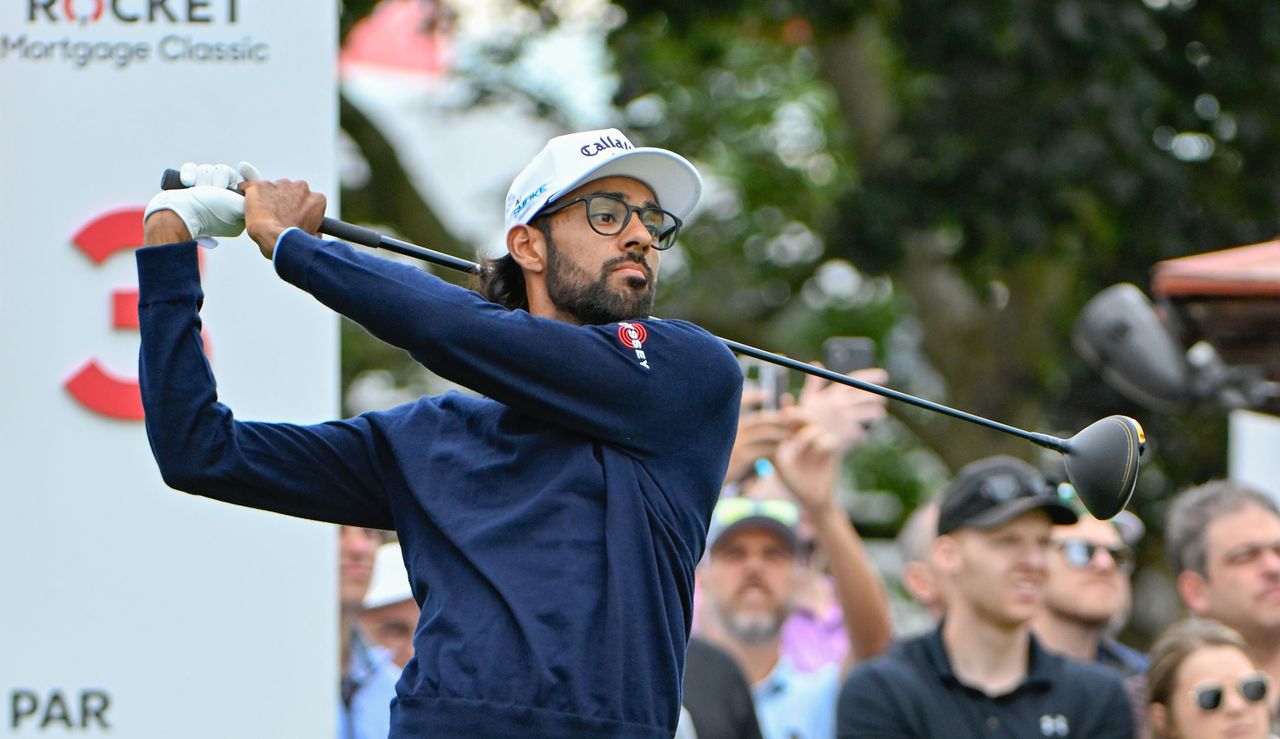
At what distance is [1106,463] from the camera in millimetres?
3488

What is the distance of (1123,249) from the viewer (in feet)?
40.4

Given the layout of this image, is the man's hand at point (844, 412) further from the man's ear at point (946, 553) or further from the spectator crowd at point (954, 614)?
the man's ear at point (946, 553)

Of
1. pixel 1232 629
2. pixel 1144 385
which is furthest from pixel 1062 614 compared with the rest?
pixel 1144 385

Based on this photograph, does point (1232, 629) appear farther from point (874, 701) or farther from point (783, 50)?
point (783, 50)

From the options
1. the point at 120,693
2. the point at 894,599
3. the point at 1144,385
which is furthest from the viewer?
the point at 894,599

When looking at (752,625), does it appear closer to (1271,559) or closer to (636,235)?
(1271,559)

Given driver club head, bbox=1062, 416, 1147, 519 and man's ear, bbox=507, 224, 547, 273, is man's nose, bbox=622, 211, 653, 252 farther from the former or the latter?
driver club head, bbox=1062, 416, 1147, 519

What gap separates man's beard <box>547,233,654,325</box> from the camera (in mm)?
3227

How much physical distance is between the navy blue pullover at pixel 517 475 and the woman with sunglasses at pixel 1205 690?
230 centimetres

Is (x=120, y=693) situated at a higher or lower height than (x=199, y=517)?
lower

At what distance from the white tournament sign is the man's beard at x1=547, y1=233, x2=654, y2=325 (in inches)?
42.5

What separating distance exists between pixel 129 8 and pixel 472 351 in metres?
1.56

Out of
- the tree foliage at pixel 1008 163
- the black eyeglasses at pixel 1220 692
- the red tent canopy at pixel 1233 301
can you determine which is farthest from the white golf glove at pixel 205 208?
the tree foliage at pixel 1008 163

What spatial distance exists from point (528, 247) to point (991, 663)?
230 cm
